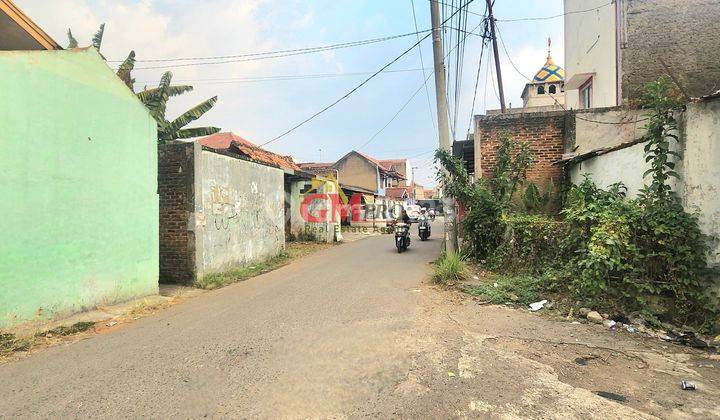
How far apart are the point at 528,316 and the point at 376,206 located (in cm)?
2472

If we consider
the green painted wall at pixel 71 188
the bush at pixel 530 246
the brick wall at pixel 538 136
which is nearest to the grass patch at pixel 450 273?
the bush at pixel 530 246

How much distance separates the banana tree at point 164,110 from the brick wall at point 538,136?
8703 mm

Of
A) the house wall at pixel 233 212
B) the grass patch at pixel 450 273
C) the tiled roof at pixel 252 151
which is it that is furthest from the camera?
the tiled roof at pixel 252 151

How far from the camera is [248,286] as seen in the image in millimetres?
8867

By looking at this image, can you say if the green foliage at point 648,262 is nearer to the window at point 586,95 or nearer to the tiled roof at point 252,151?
the tiled roof at point 252,151

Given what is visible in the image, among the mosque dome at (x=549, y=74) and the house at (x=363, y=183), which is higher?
the mosque dome at (x=549, y=74)

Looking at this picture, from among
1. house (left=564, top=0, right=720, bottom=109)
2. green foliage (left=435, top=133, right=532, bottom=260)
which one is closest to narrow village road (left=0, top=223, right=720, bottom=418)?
green foliage (left=435, top=133, right=532, bottom=260)

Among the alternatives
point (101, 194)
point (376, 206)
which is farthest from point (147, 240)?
point (376, 206)

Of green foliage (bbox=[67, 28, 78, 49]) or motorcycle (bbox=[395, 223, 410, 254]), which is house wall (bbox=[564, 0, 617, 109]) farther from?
green foliage (bbox=[67, 28, 78, 49])

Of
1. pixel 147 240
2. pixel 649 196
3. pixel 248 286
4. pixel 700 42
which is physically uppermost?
pixel 700 42

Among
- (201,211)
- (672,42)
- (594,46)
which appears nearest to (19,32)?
(201,211)

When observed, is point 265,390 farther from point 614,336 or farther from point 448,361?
point 614,336

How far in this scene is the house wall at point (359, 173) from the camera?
42344 mm

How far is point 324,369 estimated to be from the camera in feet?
13.3
